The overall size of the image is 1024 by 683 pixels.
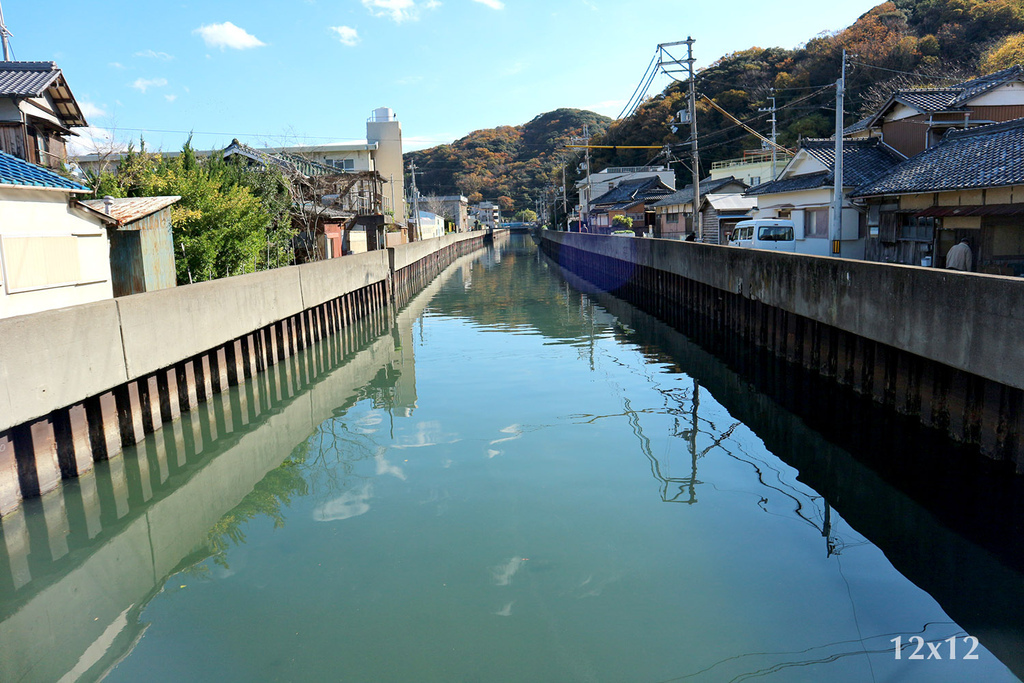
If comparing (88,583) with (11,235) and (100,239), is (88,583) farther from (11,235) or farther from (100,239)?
(100,239)

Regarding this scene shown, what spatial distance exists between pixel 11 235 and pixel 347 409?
6443mm

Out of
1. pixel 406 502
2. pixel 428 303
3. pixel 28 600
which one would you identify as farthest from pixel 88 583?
pixel 428 303

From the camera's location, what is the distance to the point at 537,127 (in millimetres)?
171875

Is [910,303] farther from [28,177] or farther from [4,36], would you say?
[4,36]

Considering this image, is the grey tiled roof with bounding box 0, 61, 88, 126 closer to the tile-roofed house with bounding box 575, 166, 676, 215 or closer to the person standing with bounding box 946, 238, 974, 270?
the person standing with bounding box 946, 238, 974, 270

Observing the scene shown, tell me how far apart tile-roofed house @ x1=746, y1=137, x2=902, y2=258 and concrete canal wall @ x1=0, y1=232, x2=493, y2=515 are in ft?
75.2

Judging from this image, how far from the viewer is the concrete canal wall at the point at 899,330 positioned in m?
8.62

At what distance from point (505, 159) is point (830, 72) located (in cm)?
10600

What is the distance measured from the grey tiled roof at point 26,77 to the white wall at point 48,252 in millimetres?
8204

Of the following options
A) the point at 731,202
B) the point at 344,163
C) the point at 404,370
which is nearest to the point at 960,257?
the point at 404,370

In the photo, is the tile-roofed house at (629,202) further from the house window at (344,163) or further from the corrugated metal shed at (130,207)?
the corrugated metal shed at (130,207)

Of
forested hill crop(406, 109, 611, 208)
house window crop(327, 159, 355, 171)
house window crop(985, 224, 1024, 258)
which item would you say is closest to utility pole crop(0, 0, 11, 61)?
house window crop(985, 224, 1024, 258)

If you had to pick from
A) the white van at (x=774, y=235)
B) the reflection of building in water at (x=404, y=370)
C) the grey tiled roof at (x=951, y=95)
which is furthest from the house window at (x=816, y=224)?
the reflection of building in water at (x=404, y=370)

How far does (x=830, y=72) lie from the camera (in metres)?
69.6
